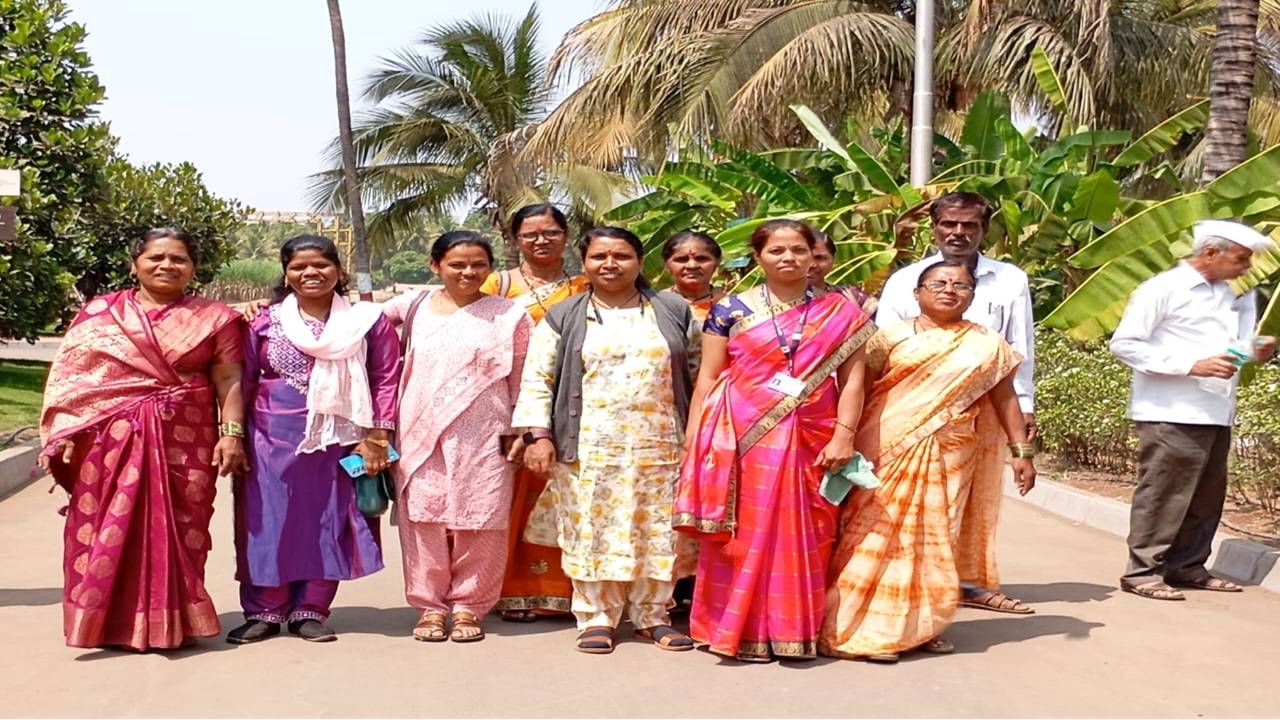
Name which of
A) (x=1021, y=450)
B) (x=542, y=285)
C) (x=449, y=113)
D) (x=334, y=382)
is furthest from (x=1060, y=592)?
(x=449, y=113)

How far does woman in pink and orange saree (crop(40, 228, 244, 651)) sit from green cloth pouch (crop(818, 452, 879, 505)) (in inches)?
87.3

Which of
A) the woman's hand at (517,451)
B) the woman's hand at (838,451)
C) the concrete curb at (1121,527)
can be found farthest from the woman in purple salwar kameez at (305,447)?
the concrete curb at (1121,527)

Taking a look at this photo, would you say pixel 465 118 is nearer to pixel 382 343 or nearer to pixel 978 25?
pixel 978 25

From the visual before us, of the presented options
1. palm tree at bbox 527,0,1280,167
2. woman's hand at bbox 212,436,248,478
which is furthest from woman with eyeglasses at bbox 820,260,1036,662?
palm tree at bbox 527,0,1280,167

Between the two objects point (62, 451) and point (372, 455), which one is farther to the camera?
point (372, 455)

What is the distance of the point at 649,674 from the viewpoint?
5.01 meters

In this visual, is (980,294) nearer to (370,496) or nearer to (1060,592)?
(1060,592)

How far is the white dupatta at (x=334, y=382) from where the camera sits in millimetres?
5391

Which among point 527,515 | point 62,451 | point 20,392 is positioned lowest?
point 20,392

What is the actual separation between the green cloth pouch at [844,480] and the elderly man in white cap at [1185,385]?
1.91 m

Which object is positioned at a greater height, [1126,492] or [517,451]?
[517,451]

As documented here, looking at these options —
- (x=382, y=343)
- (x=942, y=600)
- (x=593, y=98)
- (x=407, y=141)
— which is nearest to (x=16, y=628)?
(x=382, y=343)

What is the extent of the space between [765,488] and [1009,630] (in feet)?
4.55

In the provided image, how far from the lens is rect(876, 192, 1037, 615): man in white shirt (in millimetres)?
6078
